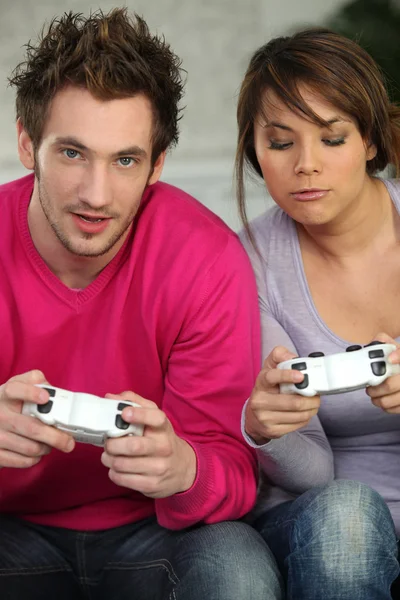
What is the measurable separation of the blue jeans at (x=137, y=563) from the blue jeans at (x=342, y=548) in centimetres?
5

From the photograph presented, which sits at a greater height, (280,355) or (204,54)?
(204,54)

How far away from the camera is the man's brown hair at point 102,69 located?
1.51 metres

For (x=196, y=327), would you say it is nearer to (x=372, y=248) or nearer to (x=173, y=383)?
(x=173, y=383)

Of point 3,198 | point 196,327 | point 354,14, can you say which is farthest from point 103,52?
point 354,14

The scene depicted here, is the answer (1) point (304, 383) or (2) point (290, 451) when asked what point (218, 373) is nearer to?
(2) point (290, 451)

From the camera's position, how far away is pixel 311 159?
153 cm

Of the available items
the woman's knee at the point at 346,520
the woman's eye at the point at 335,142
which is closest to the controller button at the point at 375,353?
the woman's knee at the point at 346,520

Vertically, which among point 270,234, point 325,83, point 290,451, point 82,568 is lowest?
point 82,568

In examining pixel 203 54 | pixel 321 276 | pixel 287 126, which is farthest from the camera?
pixel 203 54

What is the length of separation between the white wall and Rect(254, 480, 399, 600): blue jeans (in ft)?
8.26

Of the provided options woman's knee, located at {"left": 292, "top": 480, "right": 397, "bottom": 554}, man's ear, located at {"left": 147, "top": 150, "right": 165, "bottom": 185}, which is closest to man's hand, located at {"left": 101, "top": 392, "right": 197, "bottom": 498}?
woman's knee, located at {"left": 292, "top": 480, "right": 397, "bottom": 554}

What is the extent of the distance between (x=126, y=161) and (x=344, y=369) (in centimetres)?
54

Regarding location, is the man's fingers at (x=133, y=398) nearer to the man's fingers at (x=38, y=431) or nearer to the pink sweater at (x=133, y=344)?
the man's fingers at (x=38, y=431)

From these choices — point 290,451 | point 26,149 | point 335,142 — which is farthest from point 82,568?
point 335,142
